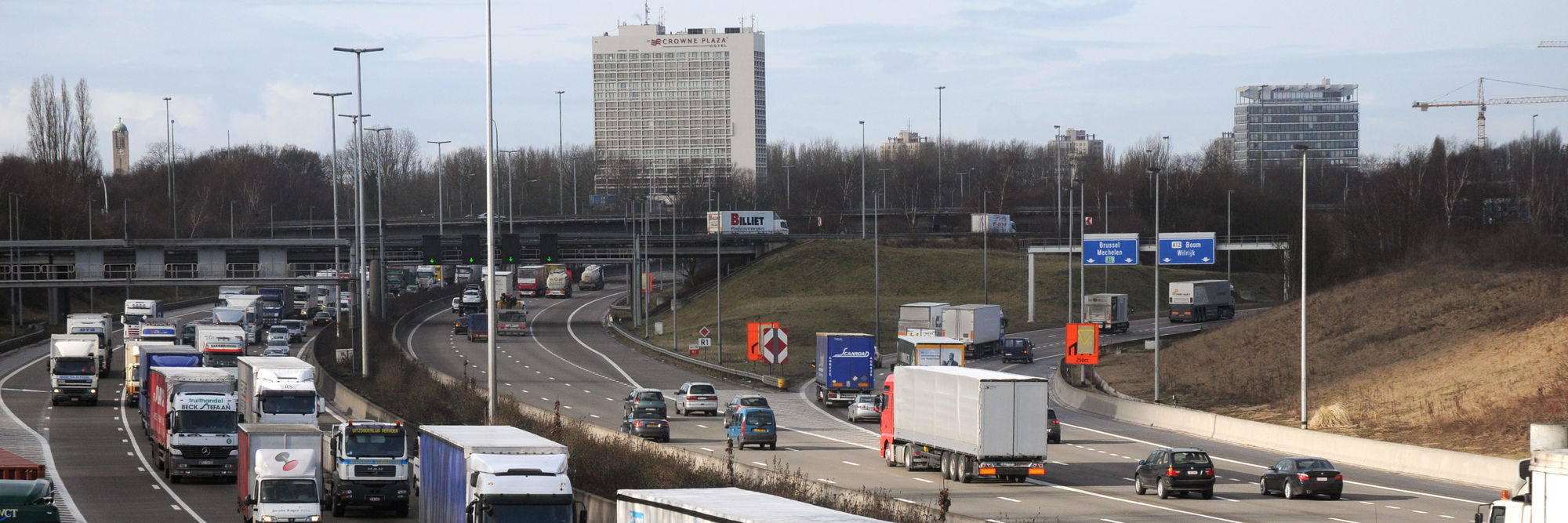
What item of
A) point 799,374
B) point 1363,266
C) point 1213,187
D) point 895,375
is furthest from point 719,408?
point 1213,187

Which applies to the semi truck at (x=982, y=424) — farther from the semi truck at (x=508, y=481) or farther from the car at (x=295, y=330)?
the car at (x=295, y=330)

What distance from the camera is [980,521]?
24.7m

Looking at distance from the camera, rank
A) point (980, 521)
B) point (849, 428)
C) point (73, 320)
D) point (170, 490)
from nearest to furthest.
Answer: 1. point (980, 521)
2. point (170, 490)
3. point (849, 428)
4. point (73, 320)

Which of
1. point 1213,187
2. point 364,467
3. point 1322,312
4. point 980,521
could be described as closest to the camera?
point 980,521

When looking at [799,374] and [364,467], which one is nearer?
[364,467]

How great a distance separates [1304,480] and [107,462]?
30.8 m

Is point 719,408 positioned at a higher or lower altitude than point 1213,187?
lower

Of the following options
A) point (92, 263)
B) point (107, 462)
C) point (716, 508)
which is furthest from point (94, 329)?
point (716, 508)

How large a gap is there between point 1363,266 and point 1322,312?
15225 millimetres

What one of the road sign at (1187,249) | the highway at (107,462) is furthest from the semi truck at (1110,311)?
the highway at (107,462)

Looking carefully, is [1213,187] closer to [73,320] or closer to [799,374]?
[799,374]

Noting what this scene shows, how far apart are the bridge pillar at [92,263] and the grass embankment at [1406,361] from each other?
188ft

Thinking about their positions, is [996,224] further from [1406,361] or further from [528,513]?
[528,513]

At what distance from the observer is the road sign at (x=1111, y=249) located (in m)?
78.1
